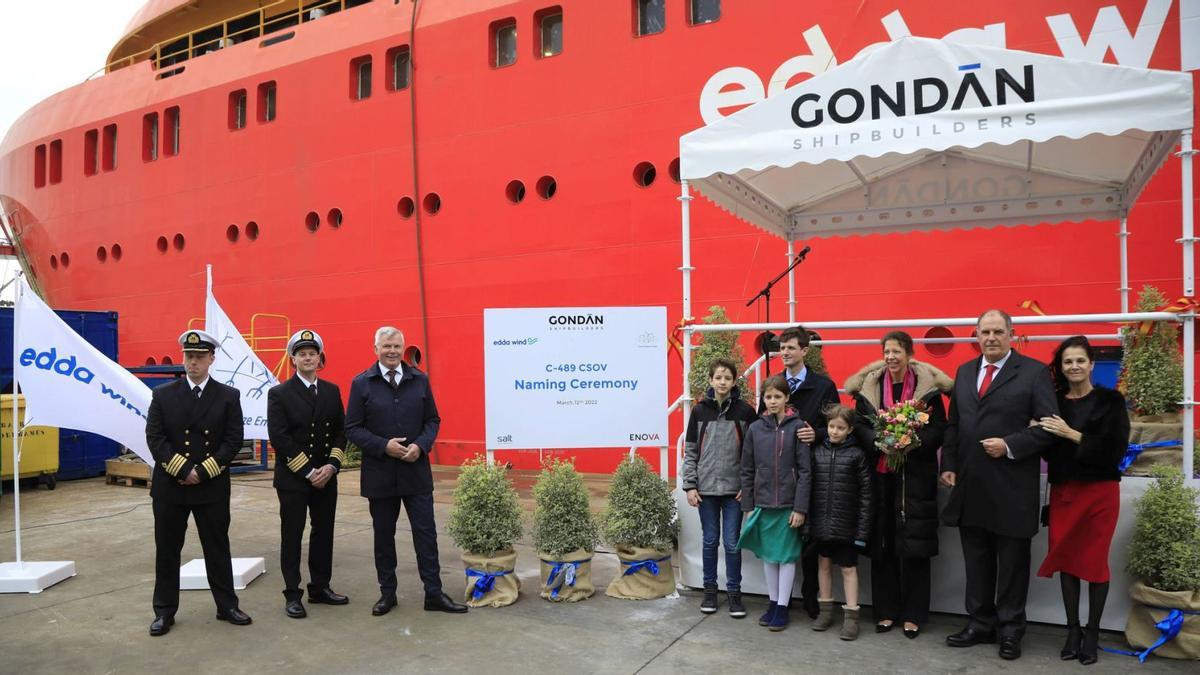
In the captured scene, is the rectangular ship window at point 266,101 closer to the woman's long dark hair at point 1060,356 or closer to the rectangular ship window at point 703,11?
the rectangular ship window at point 703,11

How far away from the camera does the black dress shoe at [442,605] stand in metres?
5.00

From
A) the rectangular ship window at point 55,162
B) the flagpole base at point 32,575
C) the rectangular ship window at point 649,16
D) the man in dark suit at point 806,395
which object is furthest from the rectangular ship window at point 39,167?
the man in dark suit at point 806,395

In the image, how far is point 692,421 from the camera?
5.00 metres

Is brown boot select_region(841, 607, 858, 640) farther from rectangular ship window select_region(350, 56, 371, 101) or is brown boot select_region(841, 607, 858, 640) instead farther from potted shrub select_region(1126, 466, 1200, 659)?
rectangular ship window select_region(350, 56, 371, 101)

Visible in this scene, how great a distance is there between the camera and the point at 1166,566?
13.1ft

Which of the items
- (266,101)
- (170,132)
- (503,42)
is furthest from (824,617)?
(170,132)

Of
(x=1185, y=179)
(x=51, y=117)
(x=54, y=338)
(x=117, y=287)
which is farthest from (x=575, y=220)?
(x=51, y=117)

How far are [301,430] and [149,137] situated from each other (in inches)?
512

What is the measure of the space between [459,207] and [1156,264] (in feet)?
25.4

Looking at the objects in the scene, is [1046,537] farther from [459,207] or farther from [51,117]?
[51,117]

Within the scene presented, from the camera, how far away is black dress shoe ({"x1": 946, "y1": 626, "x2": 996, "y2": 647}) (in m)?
4.23

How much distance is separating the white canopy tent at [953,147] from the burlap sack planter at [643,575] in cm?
17

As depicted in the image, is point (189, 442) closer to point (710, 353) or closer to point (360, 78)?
point (710, 353)

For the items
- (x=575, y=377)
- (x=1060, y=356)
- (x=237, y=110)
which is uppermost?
(x=237, y=110)
